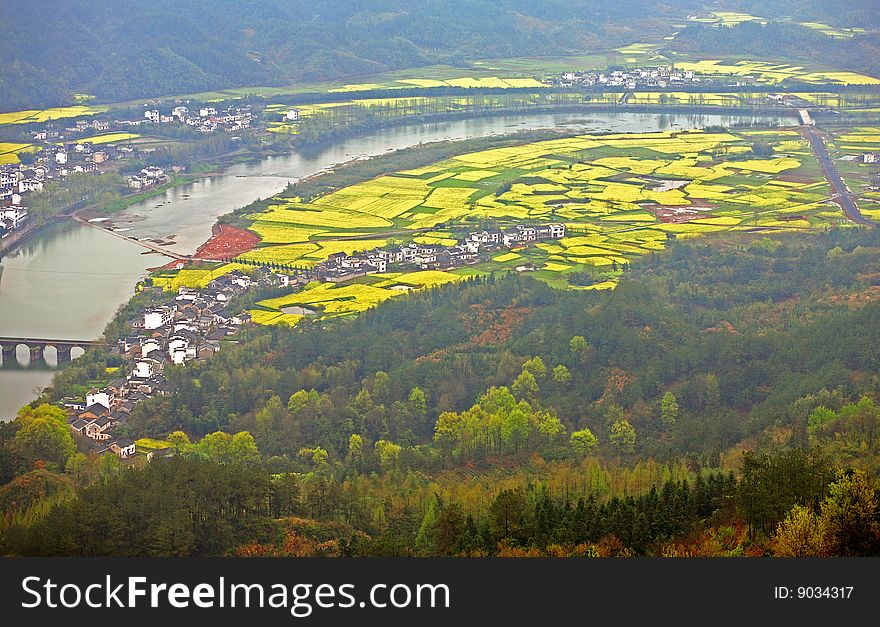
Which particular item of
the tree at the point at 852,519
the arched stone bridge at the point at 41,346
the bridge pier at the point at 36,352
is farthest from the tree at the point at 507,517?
the bridge pier at the point at 36,352

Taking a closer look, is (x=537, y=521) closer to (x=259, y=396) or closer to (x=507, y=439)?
(x=507, y=439)

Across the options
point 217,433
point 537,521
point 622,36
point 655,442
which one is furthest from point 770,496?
point 622,36

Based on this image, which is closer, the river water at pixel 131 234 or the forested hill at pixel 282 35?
the river water at pixel 131 234

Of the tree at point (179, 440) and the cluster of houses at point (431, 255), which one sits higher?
the cluster of houses at point (431, 255)

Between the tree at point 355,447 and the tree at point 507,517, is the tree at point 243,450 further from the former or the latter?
the tree at point 507,517

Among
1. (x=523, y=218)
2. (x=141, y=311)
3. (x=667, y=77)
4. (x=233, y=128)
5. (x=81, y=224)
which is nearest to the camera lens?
(x=141, y=311)

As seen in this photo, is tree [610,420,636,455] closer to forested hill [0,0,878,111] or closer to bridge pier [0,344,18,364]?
bridge pier [0,344,18,364]
